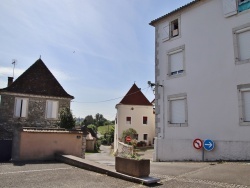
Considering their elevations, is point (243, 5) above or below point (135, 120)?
above

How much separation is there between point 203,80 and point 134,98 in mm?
24645

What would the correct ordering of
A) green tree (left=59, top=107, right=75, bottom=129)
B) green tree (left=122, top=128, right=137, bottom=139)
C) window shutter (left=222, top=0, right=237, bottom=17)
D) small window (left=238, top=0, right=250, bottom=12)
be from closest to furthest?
small window (left=238, top=0, right=250, bottom=12), window shutter (left=222, top=0, right=237, bottom=17), green tree (left=59, top=107, right=75, bottom=129), green tree (left=122, top=128, right=137, bottom=139)

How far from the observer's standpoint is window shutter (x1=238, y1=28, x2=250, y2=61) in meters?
11.0

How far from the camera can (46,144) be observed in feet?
40.1

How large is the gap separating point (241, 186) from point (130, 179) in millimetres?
2930

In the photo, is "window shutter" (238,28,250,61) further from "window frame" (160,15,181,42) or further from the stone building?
the stone building

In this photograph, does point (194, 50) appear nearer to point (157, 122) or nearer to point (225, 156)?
point (157, 122)

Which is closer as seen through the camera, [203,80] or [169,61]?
[203,80]

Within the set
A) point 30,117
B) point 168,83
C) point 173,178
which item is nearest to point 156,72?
point 168,83

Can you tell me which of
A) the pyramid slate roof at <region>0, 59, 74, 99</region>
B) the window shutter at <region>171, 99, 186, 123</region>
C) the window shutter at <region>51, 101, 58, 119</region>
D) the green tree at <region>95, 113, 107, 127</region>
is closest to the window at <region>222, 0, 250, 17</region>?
the window shutter at <region>171, 99, 186, 123</region>

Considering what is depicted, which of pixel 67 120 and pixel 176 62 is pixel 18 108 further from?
pixel 176 62

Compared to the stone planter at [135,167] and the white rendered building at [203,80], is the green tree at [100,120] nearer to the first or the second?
the white rendered building at [203,80]

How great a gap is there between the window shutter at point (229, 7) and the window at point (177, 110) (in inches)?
186

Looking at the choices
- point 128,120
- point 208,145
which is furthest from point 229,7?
point 128,120
